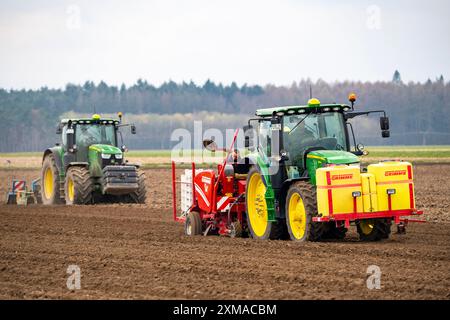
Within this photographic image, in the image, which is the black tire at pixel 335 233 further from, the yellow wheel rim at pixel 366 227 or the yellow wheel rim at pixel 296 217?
the yellow wheel rim at pixel 296 217

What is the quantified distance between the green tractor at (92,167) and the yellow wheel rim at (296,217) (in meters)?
10.3

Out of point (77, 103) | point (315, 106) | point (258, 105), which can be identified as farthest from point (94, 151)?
point (77, 103)

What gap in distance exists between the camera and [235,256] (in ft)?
40.8

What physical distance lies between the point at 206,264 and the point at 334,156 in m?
2.91

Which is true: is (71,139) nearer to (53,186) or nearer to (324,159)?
(53,186)

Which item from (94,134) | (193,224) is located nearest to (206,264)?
(193,224)

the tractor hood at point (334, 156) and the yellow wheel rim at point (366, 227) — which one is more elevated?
the tractor hood at point (334, 156)

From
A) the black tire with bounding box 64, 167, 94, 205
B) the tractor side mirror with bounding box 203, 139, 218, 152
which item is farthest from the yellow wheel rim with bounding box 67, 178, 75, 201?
the tractor side mirror with bounding box 203, 139, 218, 152

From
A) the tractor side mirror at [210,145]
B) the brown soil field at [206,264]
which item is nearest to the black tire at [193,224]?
the brown soil field at [206,264]

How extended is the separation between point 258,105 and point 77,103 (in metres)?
32.1

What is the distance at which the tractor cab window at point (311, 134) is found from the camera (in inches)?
549

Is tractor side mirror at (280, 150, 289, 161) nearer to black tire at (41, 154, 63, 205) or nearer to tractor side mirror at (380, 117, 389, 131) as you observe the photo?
tractor side mirror at (380, 117, 389, 131)

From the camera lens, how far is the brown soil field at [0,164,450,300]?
955 cm
